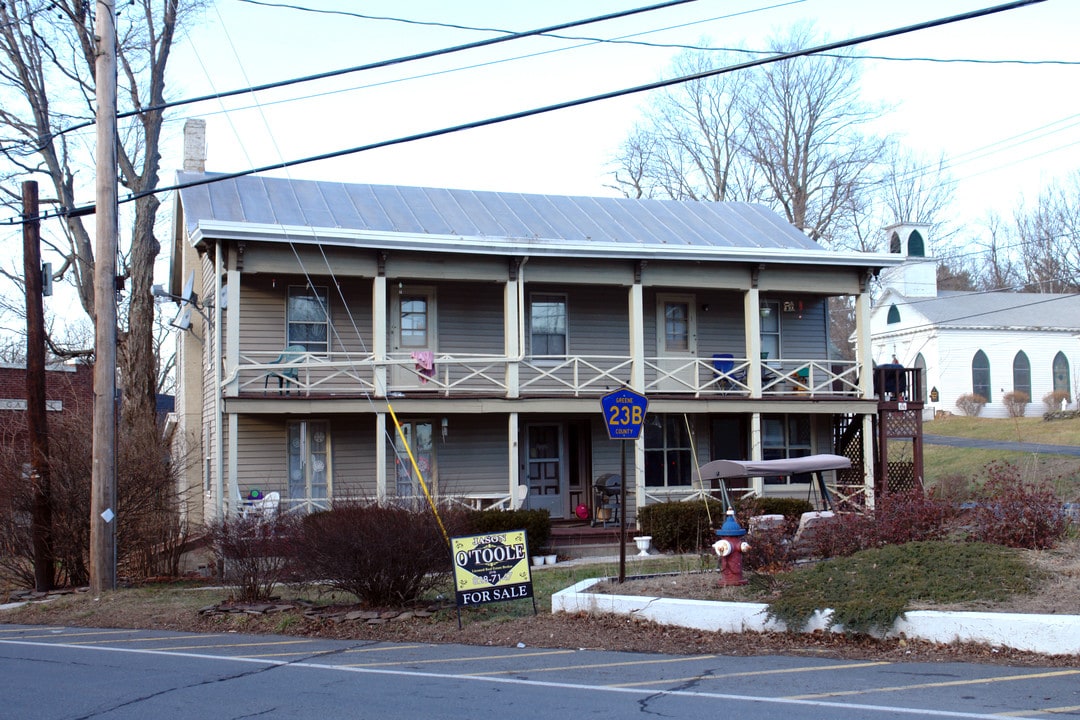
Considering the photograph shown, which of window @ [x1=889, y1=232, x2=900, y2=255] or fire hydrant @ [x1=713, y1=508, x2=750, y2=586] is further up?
window @ [x1=889, y1=232, x2=900, y2=255]

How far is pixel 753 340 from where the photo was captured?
22.4 meters

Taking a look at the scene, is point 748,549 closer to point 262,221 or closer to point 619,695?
point 619,695

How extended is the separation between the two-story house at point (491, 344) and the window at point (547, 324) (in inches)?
1.4

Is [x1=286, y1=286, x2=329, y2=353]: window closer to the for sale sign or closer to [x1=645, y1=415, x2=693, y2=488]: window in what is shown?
[x1=645, y1=415, x2=693, y2=488]: window

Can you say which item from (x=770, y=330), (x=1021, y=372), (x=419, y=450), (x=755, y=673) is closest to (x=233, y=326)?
(x=419, y=450)

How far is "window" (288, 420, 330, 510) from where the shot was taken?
21.3m

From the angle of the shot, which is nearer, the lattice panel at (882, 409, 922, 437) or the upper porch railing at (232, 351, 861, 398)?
the upper porch railing at (232, 351, 861, 398)

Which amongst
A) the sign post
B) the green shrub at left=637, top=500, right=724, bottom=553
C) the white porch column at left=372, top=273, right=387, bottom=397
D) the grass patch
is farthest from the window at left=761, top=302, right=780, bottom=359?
the grass patch

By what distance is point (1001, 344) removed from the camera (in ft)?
144

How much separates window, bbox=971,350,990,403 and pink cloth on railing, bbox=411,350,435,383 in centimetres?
2971

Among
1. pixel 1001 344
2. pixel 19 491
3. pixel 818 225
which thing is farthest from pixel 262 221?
pixel 1001 344

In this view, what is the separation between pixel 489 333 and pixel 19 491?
9574 mm

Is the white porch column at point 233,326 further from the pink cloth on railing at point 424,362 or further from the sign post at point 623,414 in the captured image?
the sign post at point 623,414

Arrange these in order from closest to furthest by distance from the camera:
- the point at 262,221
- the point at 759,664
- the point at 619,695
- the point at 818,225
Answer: the point at 619,695, the point at 759,664, the point at 262,221, the point at 818,225
